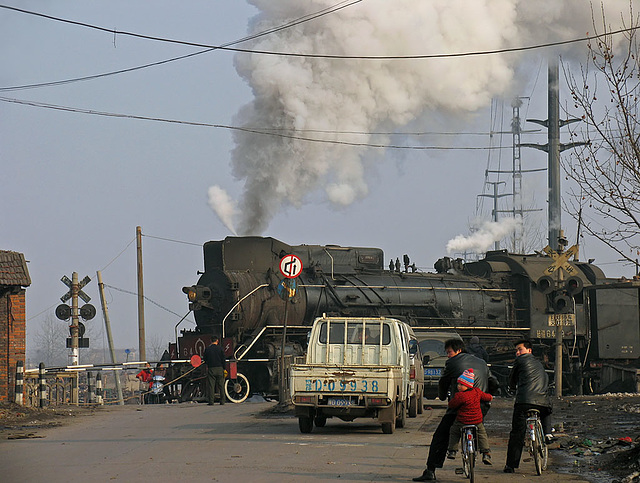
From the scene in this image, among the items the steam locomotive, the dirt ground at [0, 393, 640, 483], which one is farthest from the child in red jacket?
the steam locomotive

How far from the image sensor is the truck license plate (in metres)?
14.8

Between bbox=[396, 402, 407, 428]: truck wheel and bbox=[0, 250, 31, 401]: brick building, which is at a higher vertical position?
bbox=[0, 250, 31, 401]: brick building

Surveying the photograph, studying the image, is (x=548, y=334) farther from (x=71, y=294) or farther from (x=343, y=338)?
(x=71, y=294)

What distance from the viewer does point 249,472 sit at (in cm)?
1061

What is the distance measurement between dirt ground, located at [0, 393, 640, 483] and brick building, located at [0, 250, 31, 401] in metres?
1.39

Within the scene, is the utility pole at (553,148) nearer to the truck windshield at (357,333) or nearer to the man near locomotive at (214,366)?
the man near locomotive at (214,366)

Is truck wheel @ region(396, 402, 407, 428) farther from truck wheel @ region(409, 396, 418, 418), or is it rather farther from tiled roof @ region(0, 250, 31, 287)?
tiled roof @ region(0, 250, 31, 287)

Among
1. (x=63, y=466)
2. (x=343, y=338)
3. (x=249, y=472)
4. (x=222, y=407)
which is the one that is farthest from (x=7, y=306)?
(x=249, y=472)

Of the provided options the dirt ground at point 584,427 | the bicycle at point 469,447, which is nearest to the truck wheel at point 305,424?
the dirt ground at point 584,427

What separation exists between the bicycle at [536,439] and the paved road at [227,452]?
8.2 inches

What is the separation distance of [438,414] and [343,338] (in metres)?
4.76

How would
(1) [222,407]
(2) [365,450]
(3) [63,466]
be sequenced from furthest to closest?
(1) [222,407] < (2) [365,450] < (3) [63,466]

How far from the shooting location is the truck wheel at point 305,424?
15262 mm

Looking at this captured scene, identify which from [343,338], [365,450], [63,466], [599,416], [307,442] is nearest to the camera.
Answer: [63,466]
